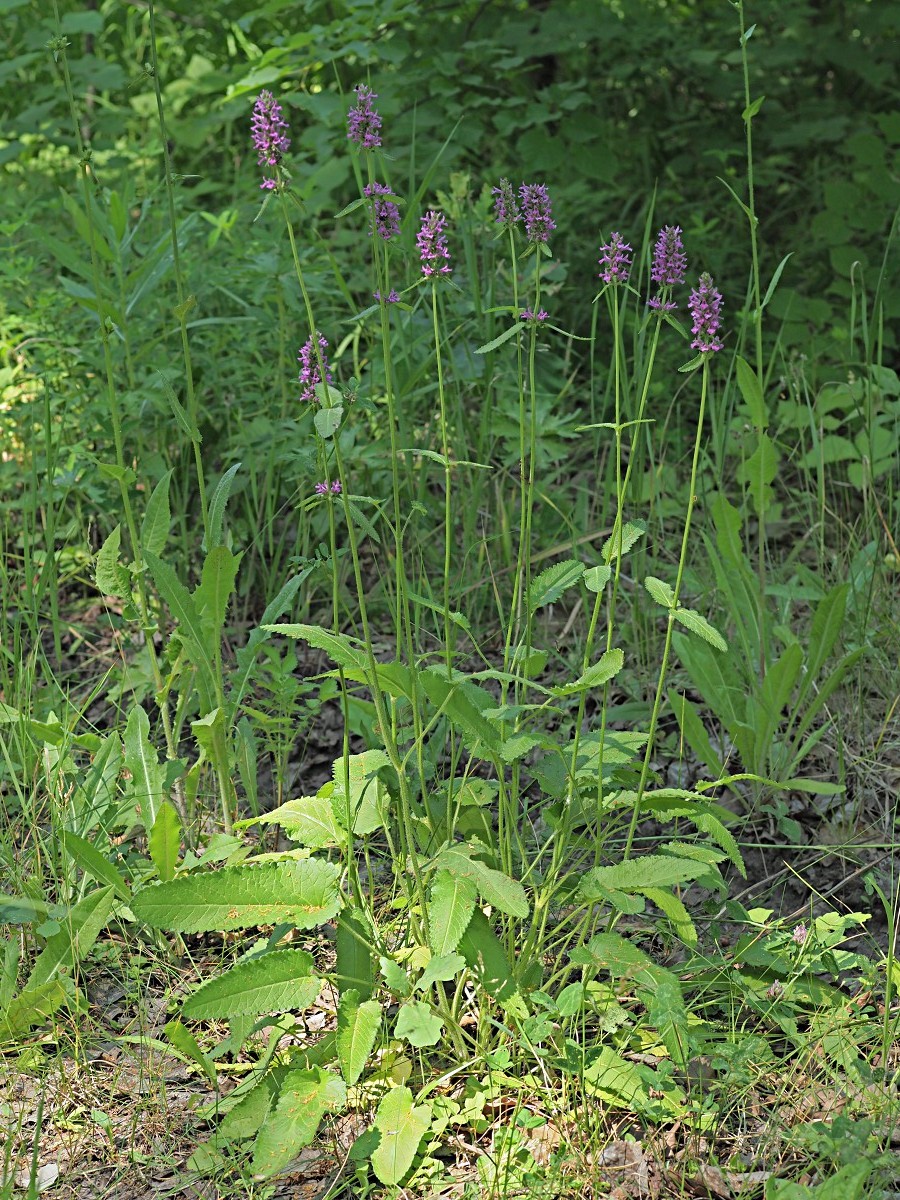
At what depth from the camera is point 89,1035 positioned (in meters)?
1.88

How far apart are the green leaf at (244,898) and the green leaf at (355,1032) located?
0.42ft

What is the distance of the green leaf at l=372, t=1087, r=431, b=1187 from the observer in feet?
5.07

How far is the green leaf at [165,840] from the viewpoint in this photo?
1.95 m

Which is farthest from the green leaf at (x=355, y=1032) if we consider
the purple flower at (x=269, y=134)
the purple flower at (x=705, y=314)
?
the purple flower at (x=269, y=134)

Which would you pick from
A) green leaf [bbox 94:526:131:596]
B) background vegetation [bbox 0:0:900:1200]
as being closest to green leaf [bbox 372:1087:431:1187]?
background vegetation [bbox 0:0:900:1200]

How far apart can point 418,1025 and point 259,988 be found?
0.24 meters

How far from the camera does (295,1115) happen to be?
62.6 inches

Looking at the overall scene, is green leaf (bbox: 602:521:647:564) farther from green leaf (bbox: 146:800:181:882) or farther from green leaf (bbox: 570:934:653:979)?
green leaf (bbox: 146:800:181:882)

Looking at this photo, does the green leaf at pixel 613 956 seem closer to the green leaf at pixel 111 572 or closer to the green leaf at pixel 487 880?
the green leaf at pixel 487 880

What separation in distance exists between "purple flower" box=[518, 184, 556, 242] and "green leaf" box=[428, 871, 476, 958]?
35.4 inches

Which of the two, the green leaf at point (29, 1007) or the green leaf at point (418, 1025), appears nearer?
the green leaf at point (418, 1025)

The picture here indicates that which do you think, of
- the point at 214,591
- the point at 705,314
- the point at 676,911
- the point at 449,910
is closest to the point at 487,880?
the point at 449,910

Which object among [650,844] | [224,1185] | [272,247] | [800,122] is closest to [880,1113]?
[650,844]

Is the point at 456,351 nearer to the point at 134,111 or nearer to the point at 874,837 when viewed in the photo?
the point at 874,837
